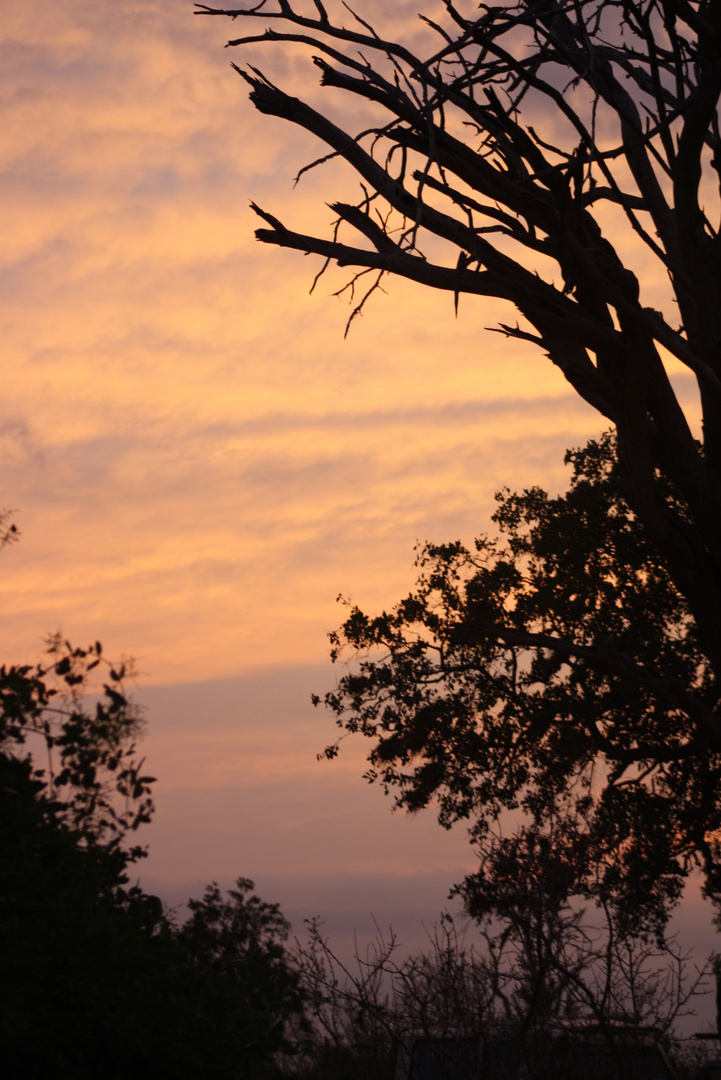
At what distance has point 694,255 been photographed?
1242 cm

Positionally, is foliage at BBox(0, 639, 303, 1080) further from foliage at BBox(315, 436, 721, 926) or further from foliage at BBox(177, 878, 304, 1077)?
foliage at BBox(315, 436, 721, 926)

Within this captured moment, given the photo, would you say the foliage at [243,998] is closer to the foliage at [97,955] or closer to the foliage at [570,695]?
the foliage at [97,955]

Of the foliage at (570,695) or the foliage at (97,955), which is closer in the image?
the foliage at (97,955)

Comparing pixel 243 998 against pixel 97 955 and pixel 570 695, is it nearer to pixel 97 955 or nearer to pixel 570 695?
pixel 97 955

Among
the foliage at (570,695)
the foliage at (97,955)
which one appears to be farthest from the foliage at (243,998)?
the foliage at (570,695)

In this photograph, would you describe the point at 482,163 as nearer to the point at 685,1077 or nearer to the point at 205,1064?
the point at 205,1064

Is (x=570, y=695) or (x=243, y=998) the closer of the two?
(x=243, y=998)

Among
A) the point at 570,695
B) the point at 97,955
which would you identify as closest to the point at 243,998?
the point at 97,955

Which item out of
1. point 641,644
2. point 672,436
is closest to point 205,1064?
point 672,436

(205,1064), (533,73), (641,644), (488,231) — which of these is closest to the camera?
(205,1064)

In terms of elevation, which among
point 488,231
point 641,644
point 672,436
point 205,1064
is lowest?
point 205,1064

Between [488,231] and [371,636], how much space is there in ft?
30.4

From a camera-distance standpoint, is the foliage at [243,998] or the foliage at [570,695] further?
the foliage at [570,695]

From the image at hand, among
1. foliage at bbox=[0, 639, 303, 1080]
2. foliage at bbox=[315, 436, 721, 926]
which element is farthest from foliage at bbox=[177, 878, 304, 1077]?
foliage at bbox=[315, 436, 721, 926]
